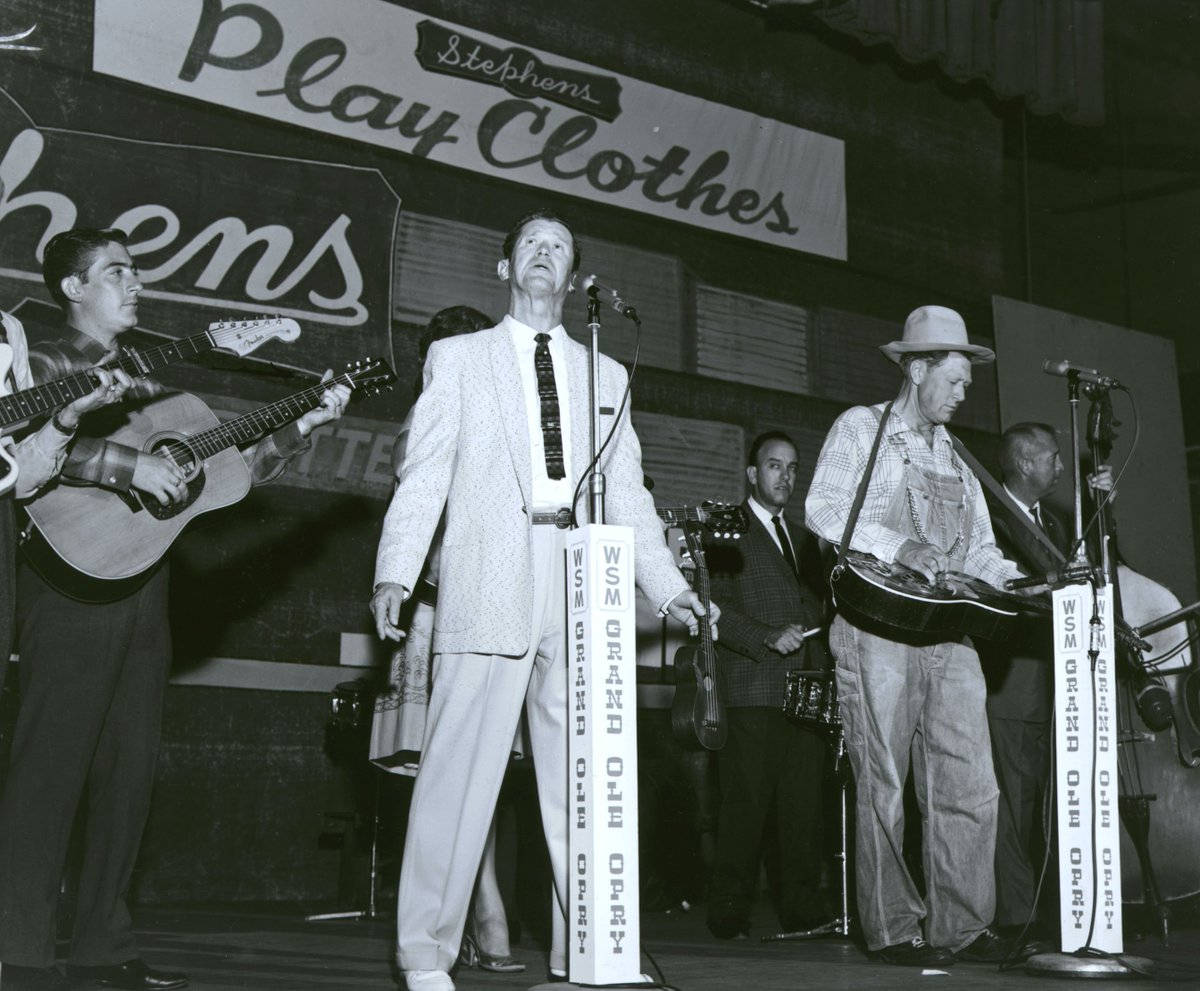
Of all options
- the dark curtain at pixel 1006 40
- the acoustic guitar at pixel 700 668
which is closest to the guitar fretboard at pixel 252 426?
the acoustic guitar at pixel 700 668

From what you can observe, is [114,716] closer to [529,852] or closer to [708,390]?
[529,852]

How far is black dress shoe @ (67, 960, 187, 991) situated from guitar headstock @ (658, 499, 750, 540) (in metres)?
2.73

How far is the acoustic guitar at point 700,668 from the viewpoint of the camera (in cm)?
519

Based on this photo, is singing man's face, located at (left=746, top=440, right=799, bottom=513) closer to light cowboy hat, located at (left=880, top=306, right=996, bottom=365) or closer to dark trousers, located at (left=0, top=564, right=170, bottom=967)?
light cowboy hat, located at (left=880, top=306, right=996, bottom=365)

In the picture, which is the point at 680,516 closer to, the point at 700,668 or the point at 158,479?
the point at 700,668

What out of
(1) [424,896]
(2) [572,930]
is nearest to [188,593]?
(1) [424,896]

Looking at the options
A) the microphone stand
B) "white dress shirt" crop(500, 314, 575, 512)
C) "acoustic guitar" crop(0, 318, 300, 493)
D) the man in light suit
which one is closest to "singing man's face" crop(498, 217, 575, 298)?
the man in light suit

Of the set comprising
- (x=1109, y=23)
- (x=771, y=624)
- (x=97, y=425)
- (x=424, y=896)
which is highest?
(x=1109, y=23)

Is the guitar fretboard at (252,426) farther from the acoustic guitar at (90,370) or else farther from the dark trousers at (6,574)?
the dark trousers at (6,574)

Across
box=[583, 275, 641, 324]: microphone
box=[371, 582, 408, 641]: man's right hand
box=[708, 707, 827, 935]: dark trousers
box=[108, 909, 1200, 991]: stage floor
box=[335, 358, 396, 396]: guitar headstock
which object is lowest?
box=[108, 909, 1200, 991]: stage floor

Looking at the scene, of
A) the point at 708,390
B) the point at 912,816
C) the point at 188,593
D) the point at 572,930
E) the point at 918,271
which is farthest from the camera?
the point at 918,271

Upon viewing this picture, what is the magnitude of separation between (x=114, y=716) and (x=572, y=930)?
1456 mm

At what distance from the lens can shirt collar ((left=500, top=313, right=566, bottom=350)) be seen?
12.4 feet

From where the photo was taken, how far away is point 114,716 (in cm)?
379
